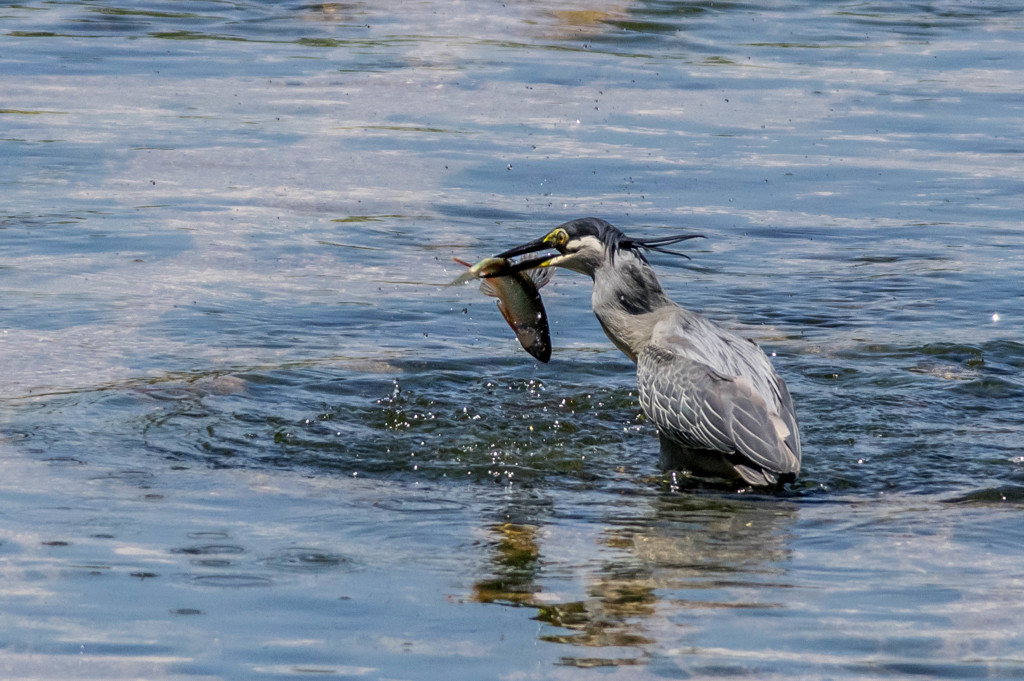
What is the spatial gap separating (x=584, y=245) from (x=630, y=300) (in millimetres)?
327

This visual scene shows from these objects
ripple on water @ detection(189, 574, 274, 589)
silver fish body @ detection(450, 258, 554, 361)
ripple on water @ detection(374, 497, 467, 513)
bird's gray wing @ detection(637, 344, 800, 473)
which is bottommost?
ripple on water @ detection(374, 497, 467, 513)

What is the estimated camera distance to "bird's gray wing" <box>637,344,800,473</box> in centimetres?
607

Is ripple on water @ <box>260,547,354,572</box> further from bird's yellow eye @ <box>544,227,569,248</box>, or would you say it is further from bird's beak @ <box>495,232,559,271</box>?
bird's yellow eye @ <box>544,227,569,248</box>

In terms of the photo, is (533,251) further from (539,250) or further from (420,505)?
(420,505)

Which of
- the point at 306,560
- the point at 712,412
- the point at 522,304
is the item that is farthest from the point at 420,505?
the point at 522,304

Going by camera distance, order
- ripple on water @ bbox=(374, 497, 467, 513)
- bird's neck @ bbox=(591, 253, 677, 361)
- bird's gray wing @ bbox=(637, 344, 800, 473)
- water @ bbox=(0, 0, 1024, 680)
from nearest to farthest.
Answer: water @ bbox=(0, 0, 1024, 680), ripple on water @ bbox=(374, 497, 467, 513), bird's gray wing @ bbox=(637, 344, 800, 473), bird's neck @ bbox=(591, 253, 677, 361)

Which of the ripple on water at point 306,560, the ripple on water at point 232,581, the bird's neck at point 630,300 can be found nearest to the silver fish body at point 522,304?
the bird's neck at point 630,300

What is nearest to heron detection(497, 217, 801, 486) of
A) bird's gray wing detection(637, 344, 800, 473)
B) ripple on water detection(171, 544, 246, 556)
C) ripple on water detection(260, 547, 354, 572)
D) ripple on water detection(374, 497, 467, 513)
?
bird's gray wing detection(637, 344, 800, 473)

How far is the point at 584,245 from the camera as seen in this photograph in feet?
23.1

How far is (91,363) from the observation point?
7473mm

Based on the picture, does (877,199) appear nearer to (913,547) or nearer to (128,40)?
(913,547)

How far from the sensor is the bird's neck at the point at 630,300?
6.98 metres

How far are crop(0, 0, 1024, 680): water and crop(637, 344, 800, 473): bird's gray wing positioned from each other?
19cm

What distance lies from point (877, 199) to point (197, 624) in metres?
7.88
